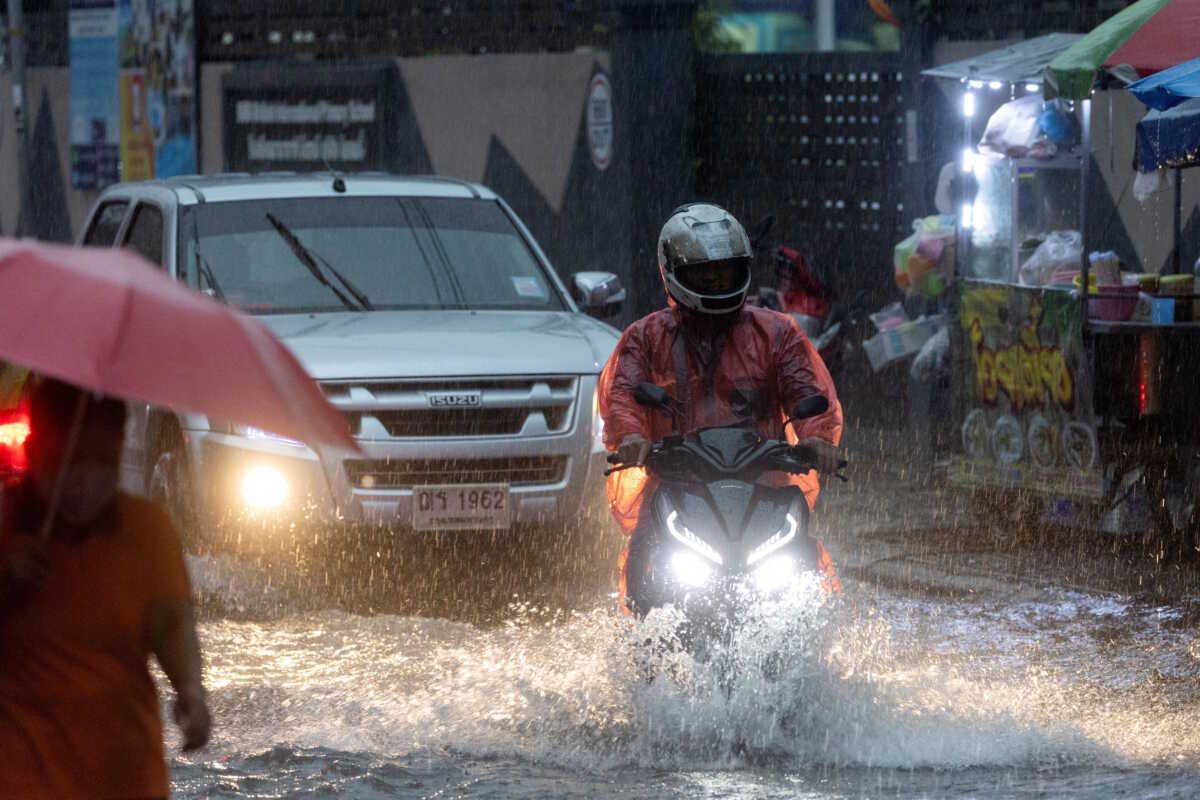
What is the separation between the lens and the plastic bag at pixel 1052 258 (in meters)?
10.5

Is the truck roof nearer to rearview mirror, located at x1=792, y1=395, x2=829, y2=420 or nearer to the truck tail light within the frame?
the truck tail light

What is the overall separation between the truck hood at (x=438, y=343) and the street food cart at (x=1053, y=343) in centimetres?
218

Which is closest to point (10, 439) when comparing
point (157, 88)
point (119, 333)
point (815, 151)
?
point (119, 333)

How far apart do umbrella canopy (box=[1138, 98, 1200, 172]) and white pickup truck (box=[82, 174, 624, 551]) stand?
2.56 m

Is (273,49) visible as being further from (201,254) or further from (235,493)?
(235,493)

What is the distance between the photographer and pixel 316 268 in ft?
32.4

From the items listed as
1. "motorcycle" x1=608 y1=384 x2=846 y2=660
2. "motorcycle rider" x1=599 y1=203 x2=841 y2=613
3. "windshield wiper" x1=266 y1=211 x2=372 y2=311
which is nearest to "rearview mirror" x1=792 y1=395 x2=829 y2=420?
"motorcycle" x1=608 y1=384 x2=846 y2=660

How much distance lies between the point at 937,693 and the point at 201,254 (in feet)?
14.5

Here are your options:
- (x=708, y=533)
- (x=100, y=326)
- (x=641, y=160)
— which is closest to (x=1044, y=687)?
(x=708, y=533)

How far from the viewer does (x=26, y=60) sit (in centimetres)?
2788

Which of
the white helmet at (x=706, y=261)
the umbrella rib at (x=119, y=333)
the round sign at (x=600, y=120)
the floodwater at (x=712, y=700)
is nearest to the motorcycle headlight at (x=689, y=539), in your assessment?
the floodwater at (x=712, y=700)

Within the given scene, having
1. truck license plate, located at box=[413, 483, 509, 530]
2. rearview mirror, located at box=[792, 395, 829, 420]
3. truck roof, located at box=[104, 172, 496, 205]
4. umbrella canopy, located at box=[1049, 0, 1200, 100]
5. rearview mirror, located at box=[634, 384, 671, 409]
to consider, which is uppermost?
umbrella canopy, located at box=[1049, 0, 1200, 100]

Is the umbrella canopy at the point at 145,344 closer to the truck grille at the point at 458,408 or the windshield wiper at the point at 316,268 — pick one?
the truck grille at the point at 458,408

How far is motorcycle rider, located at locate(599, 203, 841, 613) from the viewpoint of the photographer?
6.62 m
